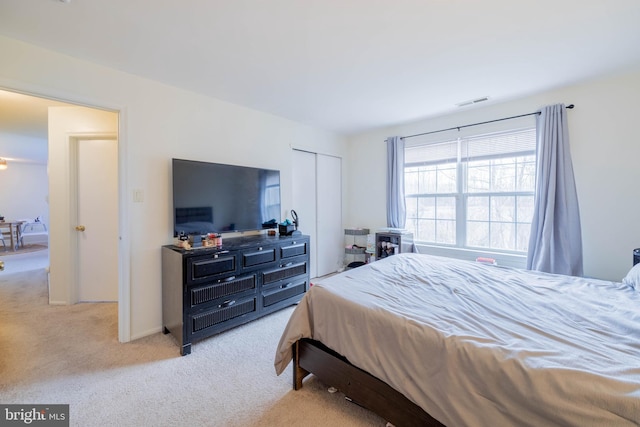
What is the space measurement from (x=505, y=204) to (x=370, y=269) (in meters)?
2.25

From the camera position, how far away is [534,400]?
908 millimetres

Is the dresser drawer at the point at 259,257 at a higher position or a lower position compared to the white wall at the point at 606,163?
lower

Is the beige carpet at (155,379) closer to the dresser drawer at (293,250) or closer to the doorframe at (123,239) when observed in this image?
the doorframe at (123,239)

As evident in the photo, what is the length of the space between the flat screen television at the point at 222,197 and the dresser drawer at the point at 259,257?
465 mm

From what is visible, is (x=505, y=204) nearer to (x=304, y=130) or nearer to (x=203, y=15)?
(x=304, y=130)

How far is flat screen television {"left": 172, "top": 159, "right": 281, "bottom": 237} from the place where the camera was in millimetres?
2551

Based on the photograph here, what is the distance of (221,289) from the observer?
7.98 feet

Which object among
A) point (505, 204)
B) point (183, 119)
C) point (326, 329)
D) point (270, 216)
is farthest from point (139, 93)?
point (505, 204)

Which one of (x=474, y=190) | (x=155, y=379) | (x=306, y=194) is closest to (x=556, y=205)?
(x=474, y=190)

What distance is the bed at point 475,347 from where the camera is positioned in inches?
35.6

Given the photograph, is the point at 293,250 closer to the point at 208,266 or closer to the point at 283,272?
the point at 283,272

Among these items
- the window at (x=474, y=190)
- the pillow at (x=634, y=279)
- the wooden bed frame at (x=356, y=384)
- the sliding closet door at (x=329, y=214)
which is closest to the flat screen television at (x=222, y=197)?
the sliding closet door at (x=329, y=214)

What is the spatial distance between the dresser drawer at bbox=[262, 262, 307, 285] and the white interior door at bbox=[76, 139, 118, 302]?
219cm

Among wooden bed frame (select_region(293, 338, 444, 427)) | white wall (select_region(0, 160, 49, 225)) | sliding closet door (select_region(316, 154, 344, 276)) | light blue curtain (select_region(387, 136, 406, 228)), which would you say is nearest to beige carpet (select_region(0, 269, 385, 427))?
wooden bed frame (select_region(293, 338, 444, 427))
